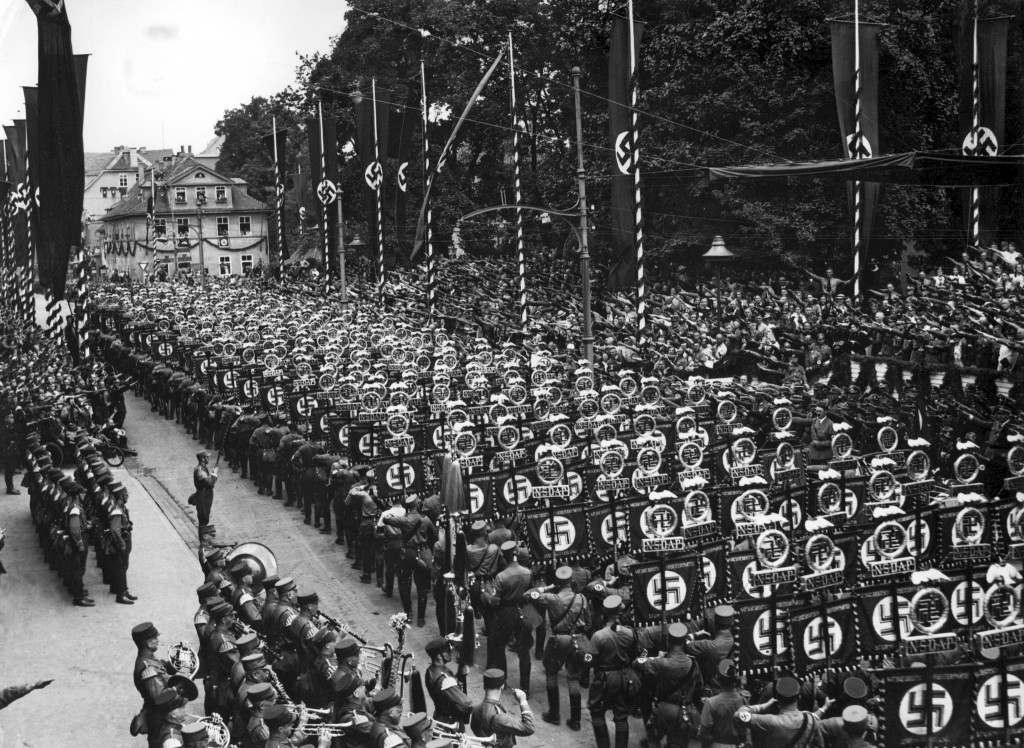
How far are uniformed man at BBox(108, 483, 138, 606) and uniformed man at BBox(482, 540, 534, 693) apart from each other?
20.2 ft

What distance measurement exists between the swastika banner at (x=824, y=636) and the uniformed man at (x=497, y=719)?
2905 millimetres

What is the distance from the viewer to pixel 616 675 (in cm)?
1128

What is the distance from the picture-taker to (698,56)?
118ft

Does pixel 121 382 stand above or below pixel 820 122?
below

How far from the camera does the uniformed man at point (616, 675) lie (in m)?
11.3

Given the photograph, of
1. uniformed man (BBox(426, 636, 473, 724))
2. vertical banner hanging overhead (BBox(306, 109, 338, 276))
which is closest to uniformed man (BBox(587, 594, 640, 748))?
uniformed man (BBox(426, 636, 473, 724))

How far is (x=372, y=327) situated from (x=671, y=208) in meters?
13.4

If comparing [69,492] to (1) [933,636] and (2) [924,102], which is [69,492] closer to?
Answer: (1) [933,636]

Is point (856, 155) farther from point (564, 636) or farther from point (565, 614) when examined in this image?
point (564, 636)

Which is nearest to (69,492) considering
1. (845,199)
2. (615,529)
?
(615,529)

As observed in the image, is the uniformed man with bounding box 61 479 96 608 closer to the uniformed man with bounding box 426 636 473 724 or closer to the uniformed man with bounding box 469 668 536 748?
the uniformed man with bounding box 426 636 473 724

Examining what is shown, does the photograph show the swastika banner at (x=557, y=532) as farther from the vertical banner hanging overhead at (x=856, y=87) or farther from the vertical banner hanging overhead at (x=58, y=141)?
the vertical banner hanging overhead at (x=856, y=87)

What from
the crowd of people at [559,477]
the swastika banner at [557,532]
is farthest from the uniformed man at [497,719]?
the swastika banner at [557,532]

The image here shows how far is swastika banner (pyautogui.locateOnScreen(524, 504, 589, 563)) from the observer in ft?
47.0
